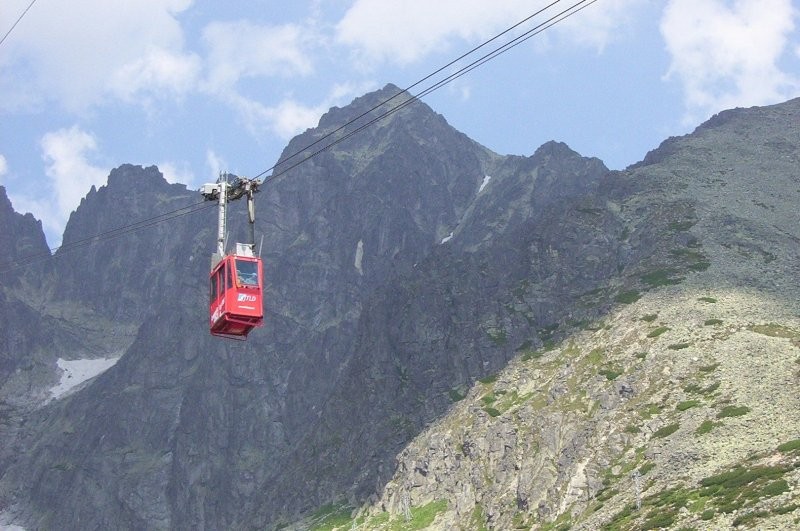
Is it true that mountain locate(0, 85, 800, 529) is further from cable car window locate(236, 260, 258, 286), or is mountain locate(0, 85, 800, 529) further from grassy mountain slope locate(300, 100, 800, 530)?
cable car window locate(236, 260, 258, 286)

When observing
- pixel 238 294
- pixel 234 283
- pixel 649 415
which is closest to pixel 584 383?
pixel 649 415

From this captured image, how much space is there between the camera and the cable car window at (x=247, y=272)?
141 ft

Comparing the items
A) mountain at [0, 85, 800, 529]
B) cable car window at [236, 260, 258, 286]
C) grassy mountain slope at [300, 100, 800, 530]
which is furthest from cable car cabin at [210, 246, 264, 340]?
mountain at [0, 85, 800, 529]

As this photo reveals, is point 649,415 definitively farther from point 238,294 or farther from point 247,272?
point 238,294

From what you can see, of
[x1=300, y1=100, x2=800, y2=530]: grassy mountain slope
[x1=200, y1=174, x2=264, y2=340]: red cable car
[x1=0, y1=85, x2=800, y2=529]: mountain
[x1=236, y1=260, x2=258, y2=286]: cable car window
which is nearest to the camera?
[x1=200, y1=174, x2=264, y2=340]: red cable car

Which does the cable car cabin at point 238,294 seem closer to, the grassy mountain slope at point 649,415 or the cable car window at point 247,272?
the cable car window at point 247,272

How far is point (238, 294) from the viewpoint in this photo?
42781 mm

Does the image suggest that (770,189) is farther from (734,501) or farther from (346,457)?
(734,501)

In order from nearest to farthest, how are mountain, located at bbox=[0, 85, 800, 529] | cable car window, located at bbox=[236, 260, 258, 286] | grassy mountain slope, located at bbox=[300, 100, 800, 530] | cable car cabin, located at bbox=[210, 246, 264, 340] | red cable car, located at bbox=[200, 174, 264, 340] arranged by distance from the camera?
red cable car, located at bbox=[200, 174, 264, 340]
cable car cabin, located at bbox=[210, 246, 264, 340]
cable car window, located at bbox=[236, 260, 258, 286]
grassy mountain slope, located at bbox=[300, 100, 800, 530]
mountain, located at bbox=[0, 85, 800, 529]

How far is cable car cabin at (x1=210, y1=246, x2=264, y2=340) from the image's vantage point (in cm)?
4278

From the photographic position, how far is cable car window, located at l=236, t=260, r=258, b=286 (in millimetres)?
43125

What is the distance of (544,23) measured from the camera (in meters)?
35.6

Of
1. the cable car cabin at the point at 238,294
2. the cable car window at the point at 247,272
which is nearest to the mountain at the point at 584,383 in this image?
the cable car cabin at the point at 238,294

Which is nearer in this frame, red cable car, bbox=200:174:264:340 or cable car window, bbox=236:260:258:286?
red cable car, bbox=200:174:264:340
